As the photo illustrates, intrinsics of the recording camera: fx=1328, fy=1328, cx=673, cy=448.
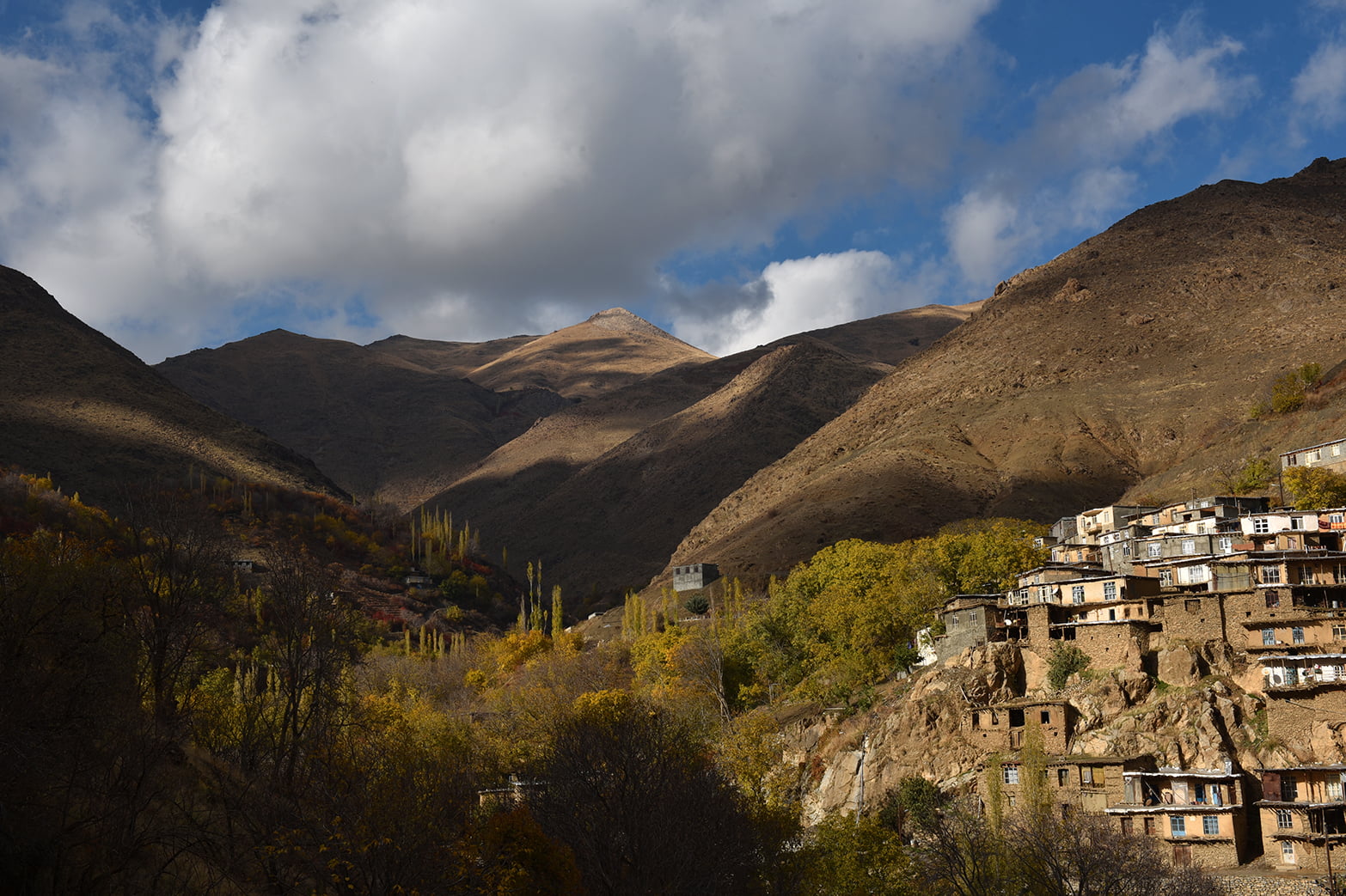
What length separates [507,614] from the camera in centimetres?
14662

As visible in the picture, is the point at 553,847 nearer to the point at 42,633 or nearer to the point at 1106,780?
the point at 42,633

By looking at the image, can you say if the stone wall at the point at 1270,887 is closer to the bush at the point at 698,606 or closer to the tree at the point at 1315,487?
the tree at the point at 1315,487

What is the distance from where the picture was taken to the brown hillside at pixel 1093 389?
114938 mm

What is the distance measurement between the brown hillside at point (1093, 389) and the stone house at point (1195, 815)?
50.7 m

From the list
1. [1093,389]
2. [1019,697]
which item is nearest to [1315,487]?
[1019,697]

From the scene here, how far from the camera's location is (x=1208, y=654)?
54.7 m

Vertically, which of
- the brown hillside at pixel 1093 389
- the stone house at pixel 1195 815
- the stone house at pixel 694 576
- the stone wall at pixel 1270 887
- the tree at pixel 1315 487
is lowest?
the stone wall at pixel 1270 887

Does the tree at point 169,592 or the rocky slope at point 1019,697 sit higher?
the tree at point 169,592

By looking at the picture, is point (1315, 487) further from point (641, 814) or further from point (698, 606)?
point (641, 814)

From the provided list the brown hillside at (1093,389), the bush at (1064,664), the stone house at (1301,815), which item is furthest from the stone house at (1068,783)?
the brown hillside at (1093,389)

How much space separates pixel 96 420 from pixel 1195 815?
12812 cm

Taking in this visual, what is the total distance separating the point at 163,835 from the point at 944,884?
28093 mm

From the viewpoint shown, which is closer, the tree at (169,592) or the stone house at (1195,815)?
the tree at (169,592)

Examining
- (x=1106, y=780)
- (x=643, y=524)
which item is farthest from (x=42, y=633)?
(x=643, y=524)
